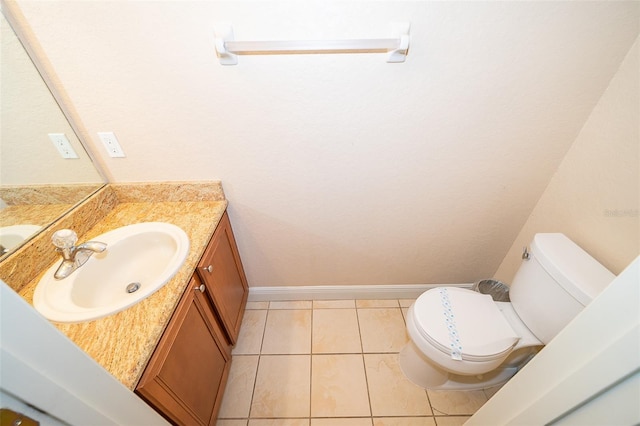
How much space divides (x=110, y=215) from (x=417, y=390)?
67.9 inches

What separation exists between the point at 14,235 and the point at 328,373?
1.42m

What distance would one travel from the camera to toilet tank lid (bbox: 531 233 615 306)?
87 cm

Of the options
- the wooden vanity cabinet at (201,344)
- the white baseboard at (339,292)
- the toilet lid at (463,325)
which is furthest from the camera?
the white baseboard at (339,292)

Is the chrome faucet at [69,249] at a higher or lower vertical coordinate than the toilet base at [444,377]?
higher

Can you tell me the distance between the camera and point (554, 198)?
117 cm

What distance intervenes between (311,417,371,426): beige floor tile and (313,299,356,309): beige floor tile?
590mm

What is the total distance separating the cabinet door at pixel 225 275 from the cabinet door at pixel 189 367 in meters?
0.05

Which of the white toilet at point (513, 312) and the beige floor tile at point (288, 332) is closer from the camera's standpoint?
the white toilet at point (513, 312)

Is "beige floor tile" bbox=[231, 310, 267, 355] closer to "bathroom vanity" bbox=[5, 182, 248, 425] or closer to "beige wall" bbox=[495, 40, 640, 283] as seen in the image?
"bathroom vanity" bbox=[5, 182, 248, 425]

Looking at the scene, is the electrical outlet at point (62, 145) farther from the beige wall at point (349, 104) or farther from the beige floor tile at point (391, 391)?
the beige floor tile at point (391, 391)

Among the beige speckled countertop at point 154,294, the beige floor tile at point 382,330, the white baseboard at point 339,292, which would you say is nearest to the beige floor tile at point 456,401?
the beige floor tile at point 382,330

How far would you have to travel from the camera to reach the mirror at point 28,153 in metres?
0.81

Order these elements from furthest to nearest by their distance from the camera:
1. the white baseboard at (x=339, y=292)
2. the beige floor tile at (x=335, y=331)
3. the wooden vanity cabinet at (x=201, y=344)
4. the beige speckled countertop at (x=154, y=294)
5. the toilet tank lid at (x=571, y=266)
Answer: the white baseboard at (x=339, y=292) → the beige floor tile at (x=335, y=331) → the toilet tank lid at (x=571, y=266) → the wooden vanity cabinet at (x=201, y=344) → the beige speckled countertop at (x=154, y=294)

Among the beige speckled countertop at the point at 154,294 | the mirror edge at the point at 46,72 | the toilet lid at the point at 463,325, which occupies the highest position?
the mirror edge at the point at 46,72
